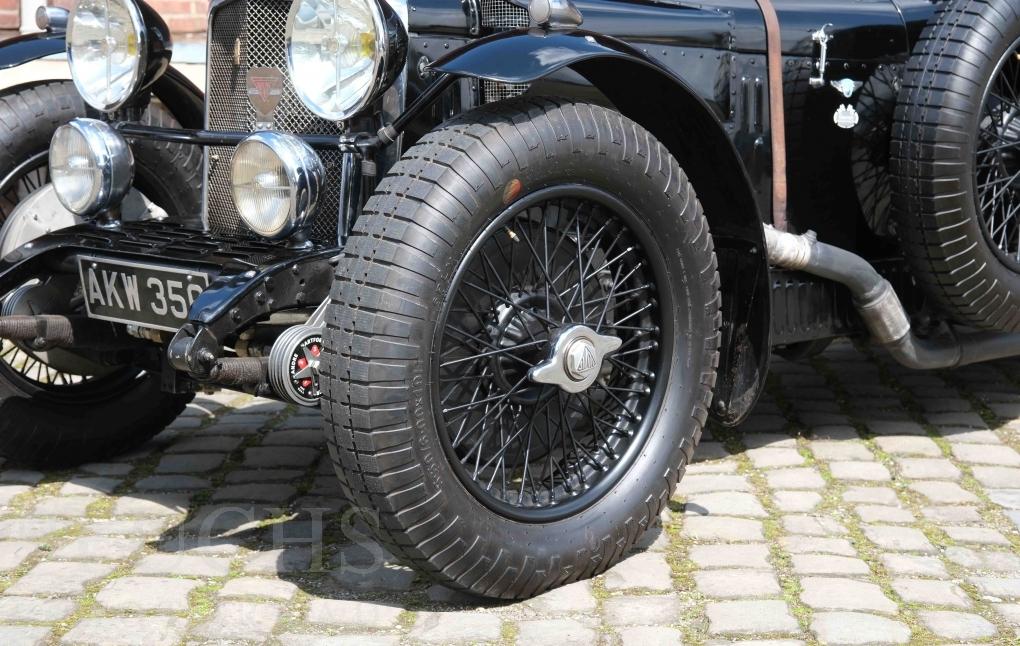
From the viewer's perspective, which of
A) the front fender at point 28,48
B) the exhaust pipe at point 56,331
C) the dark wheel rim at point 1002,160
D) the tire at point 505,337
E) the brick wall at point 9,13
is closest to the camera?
the tire at point 505,337

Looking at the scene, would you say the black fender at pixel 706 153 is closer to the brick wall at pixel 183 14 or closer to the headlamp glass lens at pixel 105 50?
the headlamp glass lens at pixel 105 50

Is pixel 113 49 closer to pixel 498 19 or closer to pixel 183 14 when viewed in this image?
pixel 498 19

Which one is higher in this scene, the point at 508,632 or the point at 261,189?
the point at 261,189

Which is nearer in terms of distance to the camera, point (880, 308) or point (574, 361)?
point (574, 361)

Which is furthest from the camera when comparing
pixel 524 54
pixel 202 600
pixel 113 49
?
pixel 113 49

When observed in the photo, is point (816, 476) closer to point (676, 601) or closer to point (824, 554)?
point (824, 554)

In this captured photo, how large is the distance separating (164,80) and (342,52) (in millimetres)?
1255

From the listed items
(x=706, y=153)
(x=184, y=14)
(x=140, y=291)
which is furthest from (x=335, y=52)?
(x=184, y=14)

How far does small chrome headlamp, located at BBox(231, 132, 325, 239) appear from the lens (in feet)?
9.34

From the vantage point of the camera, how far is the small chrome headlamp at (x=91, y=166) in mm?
3264

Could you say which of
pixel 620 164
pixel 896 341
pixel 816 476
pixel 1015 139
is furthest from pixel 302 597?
pixel 1015 139

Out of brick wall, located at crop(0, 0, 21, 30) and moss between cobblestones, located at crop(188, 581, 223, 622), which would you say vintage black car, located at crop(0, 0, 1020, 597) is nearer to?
moss between cobblestones, located at crop(188, 581, 223, 622)

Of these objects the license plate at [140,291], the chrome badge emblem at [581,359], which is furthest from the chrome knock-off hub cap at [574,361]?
the license plate at [140,291]

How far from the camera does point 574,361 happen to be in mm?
2855
